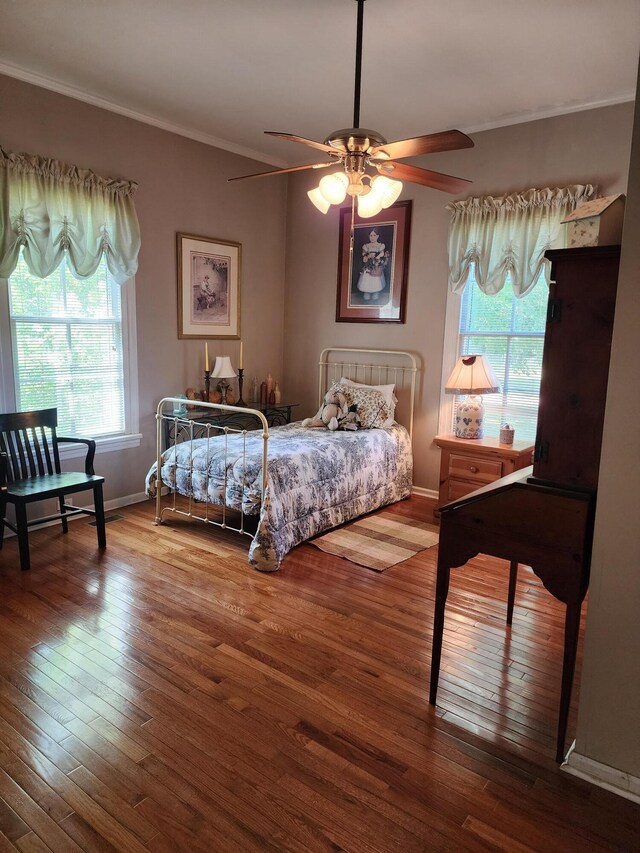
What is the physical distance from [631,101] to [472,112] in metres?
1.00

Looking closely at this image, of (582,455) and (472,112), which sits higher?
(472,112)

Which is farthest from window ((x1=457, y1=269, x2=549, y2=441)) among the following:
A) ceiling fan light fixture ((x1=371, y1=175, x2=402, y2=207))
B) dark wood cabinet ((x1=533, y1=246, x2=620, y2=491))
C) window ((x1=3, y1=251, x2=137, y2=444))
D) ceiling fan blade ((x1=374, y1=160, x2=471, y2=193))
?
window ((x1=3, y1=251, x2=137, y2=444))

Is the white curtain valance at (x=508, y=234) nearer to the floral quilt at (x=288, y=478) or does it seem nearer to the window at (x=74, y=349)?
the floral quilt at (x=288, y=478)

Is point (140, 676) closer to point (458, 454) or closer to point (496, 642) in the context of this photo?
point (496, 642)

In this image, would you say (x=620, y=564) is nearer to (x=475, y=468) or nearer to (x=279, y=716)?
(x=279, y=716)

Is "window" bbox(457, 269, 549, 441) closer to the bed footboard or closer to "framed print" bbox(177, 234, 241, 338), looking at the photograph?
the bed footboard

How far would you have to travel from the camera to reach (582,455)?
1910 mm

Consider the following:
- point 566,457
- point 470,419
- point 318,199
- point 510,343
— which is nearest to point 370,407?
point 470,419

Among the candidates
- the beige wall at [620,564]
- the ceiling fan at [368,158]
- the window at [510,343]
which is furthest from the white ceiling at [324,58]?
the beige wall at [620,564]

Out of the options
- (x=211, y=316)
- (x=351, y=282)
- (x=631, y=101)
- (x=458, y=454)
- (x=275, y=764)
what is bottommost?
(x=275, y=764)

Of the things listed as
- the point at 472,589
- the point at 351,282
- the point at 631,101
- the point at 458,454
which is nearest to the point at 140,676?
the point at 472,589

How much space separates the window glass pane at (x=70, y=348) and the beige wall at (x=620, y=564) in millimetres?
3509

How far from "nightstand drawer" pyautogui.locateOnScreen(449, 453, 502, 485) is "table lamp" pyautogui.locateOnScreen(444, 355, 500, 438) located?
0.21m

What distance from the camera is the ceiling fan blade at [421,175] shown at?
2.76 meters
